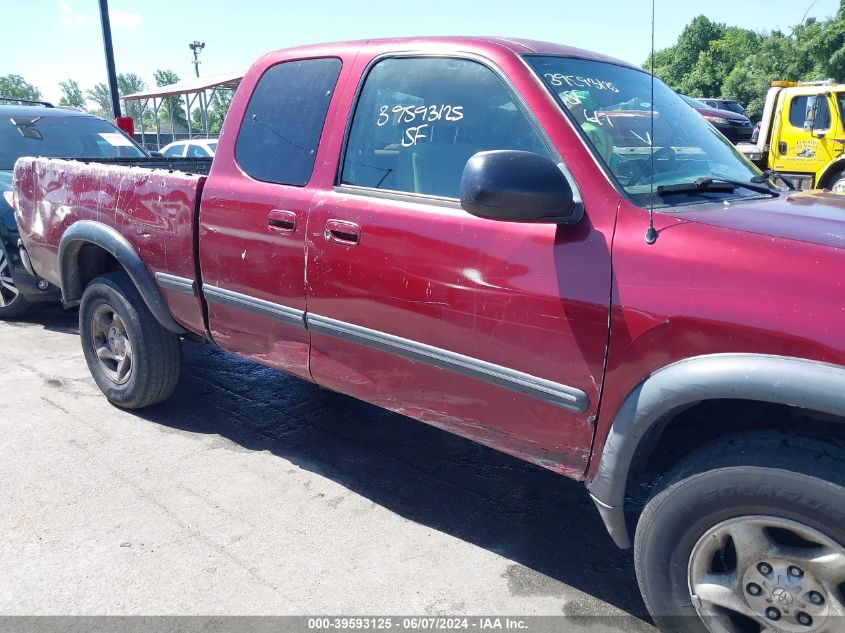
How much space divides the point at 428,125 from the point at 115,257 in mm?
2107

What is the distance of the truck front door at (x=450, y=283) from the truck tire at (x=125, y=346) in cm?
127

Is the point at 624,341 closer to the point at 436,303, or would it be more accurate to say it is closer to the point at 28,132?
the point at 436,303

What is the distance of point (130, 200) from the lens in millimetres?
3785

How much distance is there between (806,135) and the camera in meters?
11.4

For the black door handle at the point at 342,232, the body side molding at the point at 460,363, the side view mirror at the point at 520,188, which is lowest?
the body side molding at the point at 460,363

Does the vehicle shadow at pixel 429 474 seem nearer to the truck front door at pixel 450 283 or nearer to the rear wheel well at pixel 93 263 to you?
the truck front door at pixel 450 283

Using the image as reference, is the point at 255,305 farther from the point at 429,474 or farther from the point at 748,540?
the point at 748,540

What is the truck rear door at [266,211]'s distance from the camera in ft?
10.3

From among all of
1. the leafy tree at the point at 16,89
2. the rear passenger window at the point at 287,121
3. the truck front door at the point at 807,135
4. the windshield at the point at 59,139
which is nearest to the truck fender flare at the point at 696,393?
the rear passenger window at the point at 287,121

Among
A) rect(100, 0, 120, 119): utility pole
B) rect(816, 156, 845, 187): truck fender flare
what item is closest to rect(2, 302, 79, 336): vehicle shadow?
rect(100, 0, 120, 119): utility pole

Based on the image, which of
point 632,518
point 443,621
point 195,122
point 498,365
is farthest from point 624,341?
point 195,122

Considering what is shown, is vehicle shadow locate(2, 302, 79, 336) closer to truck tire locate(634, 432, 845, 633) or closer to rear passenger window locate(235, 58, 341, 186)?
rear passenger window locate(235, 58, 341, 186)

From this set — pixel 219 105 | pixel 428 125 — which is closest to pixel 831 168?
pixel 428 125

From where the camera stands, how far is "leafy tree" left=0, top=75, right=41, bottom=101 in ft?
285
